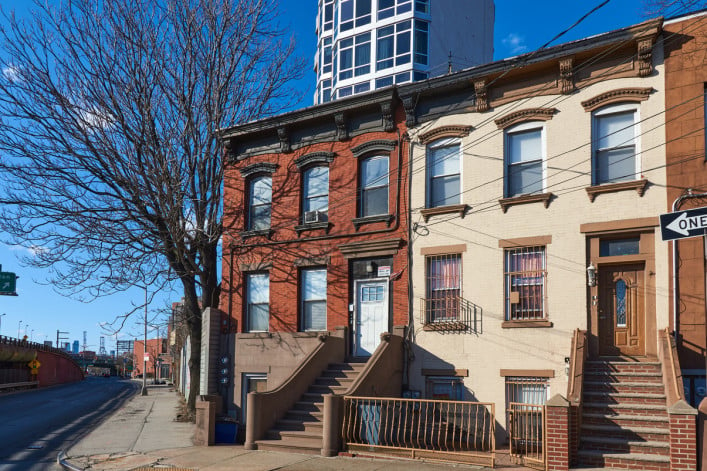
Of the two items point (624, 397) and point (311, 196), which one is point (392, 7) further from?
point (624, 397)

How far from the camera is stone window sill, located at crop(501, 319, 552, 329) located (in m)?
14.5

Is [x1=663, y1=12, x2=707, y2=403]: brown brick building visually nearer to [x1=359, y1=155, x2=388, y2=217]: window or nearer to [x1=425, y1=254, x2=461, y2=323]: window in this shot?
[x1=425, y1=254, x2=461, y2=323]: window

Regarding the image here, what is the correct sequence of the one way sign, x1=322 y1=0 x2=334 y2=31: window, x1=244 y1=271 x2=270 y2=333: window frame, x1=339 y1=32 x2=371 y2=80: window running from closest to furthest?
the one way sign < x1=244 y1=271 x2=270 y2=333: window frame < x1=339 y1=32 x2=371 y2=80: window < x1=322 y1=0 x2=334 y2=31: window

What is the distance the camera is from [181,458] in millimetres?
13828

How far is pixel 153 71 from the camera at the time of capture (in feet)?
62.8

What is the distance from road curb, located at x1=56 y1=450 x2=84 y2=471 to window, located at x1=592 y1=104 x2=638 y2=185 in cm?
1226

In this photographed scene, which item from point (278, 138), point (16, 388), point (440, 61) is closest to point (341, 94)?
point (440, 61)

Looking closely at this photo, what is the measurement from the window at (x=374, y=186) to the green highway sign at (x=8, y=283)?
33.6m

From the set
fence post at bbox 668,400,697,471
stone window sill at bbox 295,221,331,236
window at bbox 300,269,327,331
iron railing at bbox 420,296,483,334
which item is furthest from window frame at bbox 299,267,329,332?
fence post at bbox 668,400,697,471

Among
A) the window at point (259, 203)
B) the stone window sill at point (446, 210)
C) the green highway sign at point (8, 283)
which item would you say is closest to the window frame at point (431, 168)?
the stone window sill at point (446, 210)

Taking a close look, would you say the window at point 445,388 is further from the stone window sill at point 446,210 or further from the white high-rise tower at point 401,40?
the white high-rise tower at point 401,40

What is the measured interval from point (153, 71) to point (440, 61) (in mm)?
25398

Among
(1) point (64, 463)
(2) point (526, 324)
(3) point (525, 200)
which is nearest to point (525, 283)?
(2) point (526, 324)

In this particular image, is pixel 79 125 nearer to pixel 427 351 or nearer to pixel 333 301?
pixel 333 301
